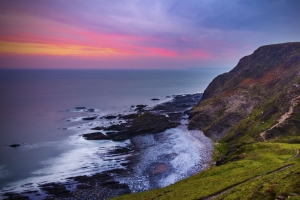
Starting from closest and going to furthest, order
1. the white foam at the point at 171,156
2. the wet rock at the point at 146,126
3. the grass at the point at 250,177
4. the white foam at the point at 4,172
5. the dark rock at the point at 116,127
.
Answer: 1. the grass at the point at 250,177
2. the white foam at the point at 171,156
3. the white foam at the point at 4,172
4. the wet rock at the point at 146,126
5. the dark rock at the point at 116,127

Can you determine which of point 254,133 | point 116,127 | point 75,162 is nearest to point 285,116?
point 254,133

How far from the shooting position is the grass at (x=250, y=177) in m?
27.5

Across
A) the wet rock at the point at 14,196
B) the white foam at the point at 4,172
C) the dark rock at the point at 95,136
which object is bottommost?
the wet rock at the point at 14,196

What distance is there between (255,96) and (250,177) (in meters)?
80.7

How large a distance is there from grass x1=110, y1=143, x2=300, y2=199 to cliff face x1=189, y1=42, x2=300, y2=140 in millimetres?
20119

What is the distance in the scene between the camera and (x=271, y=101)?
3479 inches

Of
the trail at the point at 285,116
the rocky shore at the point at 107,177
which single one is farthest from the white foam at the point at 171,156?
the trail at the point at 285,116

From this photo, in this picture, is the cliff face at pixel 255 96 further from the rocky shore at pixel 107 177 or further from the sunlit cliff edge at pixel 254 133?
the rocky shore at pixel 107 177

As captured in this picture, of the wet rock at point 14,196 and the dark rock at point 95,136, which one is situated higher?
the dark rock at point 95,136

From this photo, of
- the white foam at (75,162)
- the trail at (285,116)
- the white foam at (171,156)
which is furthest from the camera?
the trail at (285,116)

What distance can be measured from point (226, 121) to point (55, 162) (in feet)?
225

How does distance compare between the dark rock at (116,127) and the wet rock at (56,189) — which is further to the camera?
the dark rock at (116,127)

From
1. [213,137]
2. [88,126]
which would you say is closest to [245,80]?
[213,137]

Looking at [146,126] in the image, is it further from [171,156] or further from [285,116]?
[285,116]
